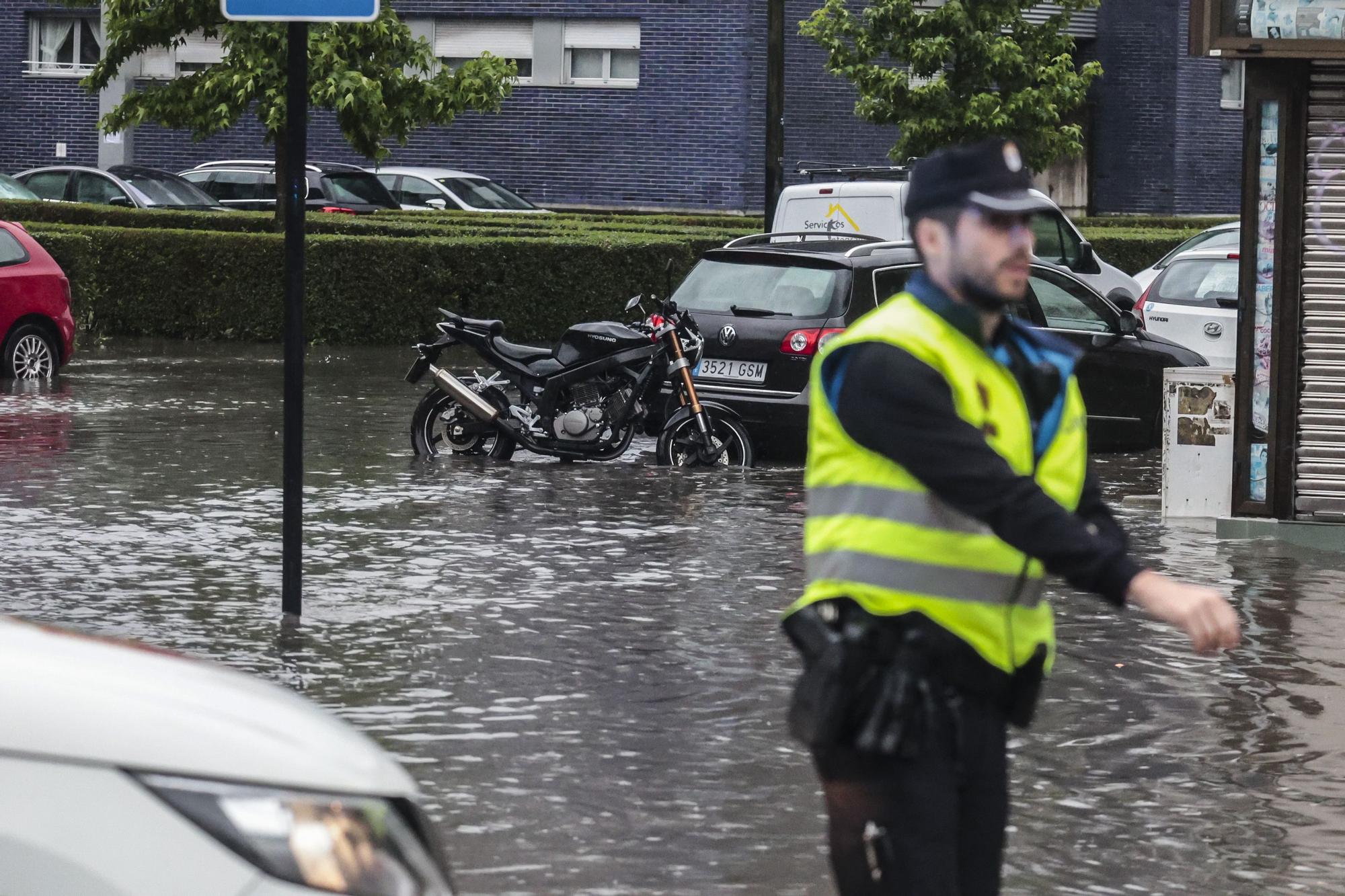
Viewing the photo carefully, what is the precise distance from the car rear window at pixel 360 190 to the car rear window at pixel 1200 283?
54.5ft

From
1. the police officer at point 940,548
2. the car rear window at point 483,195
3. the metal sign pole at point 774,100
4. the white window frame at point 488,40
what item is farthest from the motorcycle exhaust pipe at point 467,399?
the white window frame at point 488,40

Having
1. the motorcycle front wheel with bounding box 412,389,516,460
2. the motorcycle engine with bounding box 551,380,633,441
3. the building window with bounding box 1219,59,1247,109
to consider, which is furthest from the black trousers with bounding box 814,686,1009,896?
the building window with bounding box 1219,59,1247,109

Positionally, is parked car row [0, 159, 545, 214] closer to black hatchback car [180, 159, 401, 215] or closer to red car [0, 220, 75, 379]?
black hatchback car [180, 159, 401, 215]

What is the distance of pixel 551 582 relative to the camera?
9.74 meters

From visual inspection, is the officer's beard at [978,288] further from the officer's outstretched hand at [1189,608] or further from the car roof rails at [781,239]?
the car roof rails at [781,239]

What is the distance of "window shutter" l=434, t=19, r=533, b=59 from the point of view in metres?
38.6

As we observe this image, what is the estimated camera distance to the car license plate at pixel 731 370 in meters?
14.2

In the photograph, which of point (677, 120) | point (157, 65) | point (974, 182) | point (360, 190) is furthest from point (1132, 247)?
point (974, 182)

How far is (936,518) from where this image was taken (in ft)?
11.5

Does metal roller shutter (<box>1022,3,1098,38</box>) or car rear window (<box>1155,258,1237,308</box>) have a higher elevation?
metal roller shutter (<box>1022,3,1098,38</box>)

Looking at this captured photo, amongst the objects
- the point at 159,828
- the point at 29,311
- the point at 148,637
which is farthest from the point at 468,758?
the point at 29,311

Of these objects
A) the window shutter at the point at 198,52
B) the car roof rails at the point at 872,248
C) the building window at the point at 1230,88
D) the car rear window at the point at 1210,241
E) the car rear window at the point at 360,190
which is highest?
the window shutter at the point at 198,52

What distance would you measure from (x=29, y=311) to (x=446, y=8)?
69.8ft

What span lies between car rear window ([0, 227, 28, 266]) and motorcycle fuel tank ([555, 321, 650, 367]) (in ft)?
20.5
